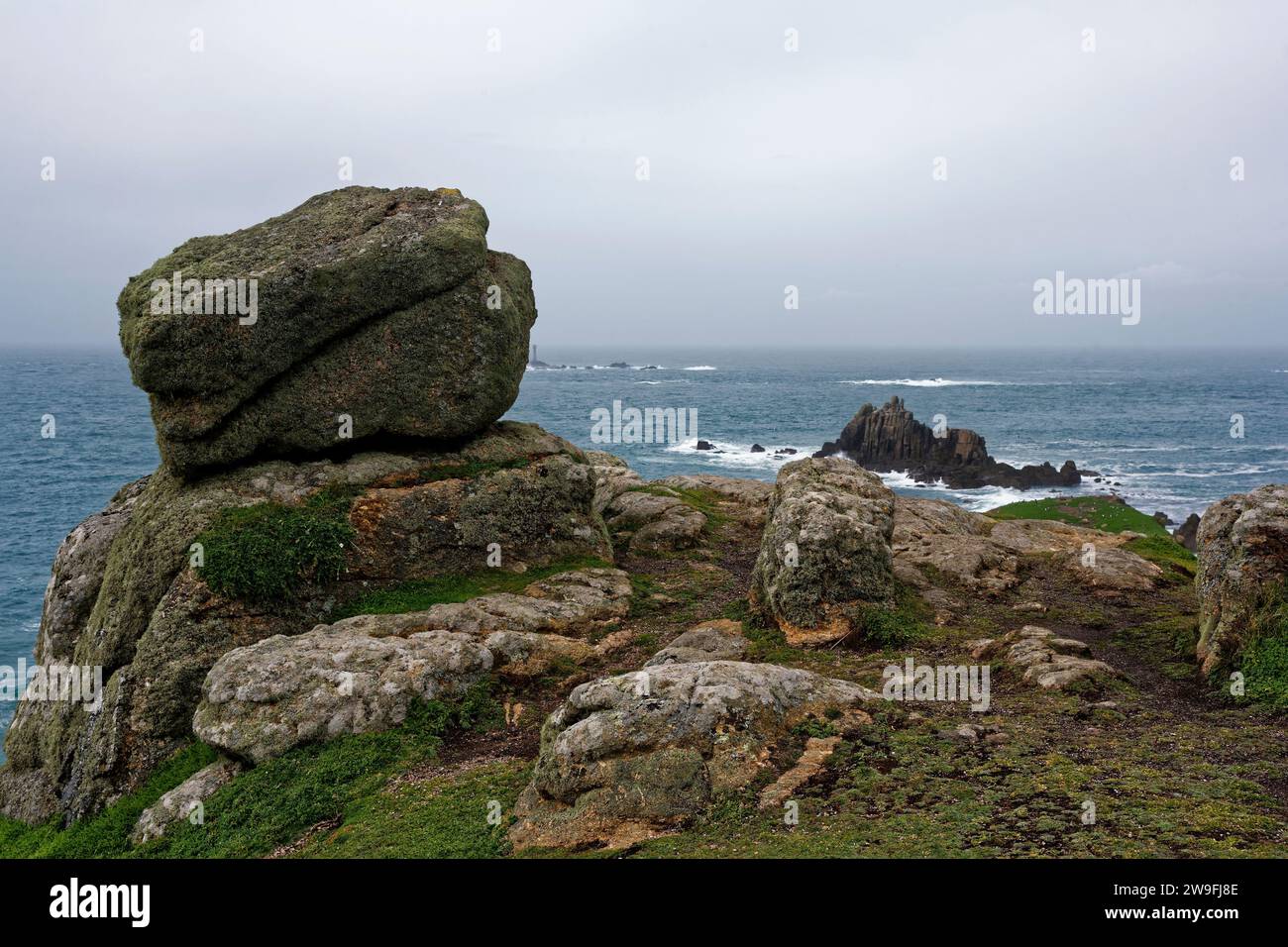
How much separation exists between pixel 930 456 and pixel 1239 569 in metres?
77.9

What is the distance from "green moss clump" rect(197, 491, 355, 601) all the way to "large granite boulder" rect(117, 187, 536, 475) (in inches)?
90.4

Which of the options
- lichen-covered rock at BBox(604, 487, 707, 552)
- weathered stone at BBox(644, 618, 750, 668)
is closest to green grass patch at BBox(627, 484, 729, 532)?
lichen-covered rock at BBox(604, 487, 707, 552)

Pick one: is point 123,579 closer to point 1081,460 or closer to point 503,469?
point 503,469

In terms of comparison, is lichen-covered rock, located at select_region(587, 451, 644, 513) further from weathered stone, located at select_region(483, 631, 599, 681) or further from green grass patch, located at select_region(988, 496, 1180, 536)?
green grass patch, located at select_region(988, 496, 1180, 536)

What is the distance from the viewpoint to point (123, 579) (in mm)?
20375

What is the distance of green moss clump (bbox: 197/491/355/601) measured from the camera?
1950 centimetres

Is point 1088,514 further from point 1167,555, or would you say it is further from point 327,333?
point 327,333

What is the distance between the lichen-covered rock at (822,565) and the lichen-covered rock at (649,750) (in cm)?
594

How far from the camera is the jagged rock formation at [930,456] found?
8412 cm

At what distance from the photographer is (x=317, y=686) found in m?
16.1

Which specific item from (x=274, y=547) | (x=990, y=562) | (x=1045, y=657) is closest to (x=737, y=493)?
(x=990, y=562)

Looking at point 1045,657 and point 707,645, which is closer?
point 1045,657

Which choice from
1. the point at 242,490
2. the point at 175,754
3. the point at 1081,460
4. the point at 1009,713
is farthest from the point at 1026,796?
the point at 1081,460

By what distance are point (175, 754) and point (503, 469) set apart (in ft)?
35.8
